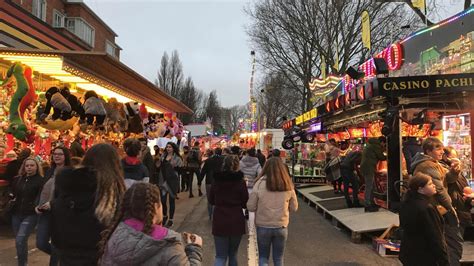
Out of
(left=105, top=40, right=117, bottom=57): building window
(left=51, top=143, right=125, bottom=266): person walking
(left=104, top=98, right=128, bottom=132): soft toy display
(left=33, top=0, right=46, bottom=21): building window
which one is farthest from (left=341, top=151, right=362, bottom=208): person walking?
(left=105, top=40, right=117, bottom=57): building window

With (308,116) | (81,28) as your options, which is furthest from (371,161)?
(81,28)

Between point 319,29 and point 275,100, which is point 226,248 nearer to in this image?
point 319,29

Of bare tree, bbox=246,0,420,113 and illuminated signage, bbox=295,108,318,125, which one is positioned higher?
bare tree, bbox=246,0,420,113

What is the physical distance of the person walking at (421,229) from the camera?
380 centimetres

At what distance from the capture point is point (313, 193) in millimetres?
14219

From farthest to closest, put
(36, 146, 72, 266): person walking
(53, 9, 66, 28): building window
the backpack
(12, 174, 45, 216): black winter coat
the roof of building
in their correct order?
1. (53, 9, 66, 28): building window
2. the backpack
3. the roof of building
4. (12, 174, 45, 216): black winter coat
5. (36, 146, 72, 266): person walking

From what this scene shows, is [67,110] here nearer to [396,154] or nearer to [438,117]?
[396,154]

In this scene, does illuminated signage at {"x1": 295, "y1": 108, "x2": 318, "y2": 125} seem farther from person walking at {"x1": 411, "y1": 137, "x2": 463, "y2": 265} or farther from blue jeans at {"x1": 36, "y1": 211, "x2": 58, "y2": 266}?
blue jeans at {"x1": 36, "y1": 211, "x2": 58, "y2": 266}

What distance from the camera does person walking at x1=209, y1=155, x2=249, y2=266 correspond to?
4859 millimetres

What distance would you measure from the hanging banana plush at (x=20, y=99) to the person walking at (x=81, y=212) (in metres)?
5.60

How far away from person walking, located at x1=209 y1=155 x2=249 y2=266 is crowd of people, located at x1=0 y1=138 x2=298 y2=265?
1 centimetres

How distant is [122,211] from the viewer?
7.59 ft

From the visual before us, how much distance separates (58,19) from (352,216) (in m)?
18.6

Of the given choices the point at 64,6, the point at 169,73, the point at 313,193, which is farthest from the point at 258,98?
the point at 313,193
